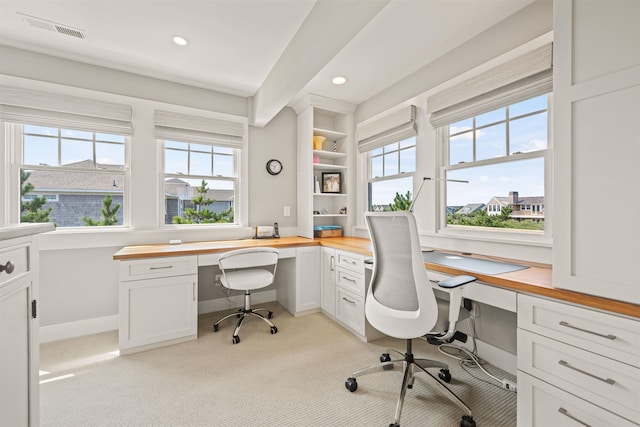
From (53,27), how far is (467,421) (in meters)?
3.90

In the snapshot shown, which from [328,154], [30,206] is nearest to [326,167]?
[328,154]

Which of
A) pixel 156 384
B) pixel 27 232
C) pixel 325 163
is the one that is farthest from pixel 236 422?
pixel 325 163

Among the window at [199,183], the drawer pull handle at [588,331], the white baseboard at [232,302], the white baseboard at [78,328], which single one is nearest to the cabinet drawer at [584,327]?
the drawer pull handle at [588,331]

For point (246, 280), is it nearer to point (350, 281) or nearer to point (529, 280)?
point (350, 281)

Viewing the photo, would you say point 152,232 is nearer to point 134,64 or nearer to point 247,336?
point 247,336

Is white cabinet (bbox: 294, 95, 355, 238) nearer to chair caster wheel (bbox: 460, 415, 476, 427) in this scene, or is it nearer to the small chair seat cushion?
the small chair seat cushion

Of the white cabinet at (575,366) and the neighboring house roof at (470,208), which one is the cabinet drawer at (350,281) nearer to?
the neighboring house roof at (470,208)

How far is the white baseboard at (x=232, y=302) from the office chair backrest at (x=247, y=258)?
95 centimetres

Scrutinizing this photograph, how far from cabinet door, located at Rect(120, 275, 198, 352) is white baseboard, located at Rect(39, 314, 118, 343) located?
0.69 metres

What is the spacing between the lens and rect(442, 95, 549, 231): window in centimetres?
193

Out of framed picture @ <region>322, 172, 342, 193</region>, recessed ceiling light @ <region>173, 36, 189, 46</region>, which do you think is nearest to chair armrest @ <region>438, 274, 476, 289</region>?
framed picture @ <region>322, 172, 342, 193</region>

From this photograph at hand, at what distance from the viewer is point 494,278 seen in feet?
4.80

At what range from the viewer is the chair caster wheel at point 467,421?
1.43 m

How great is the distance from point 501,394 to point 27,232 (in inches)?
99.6
